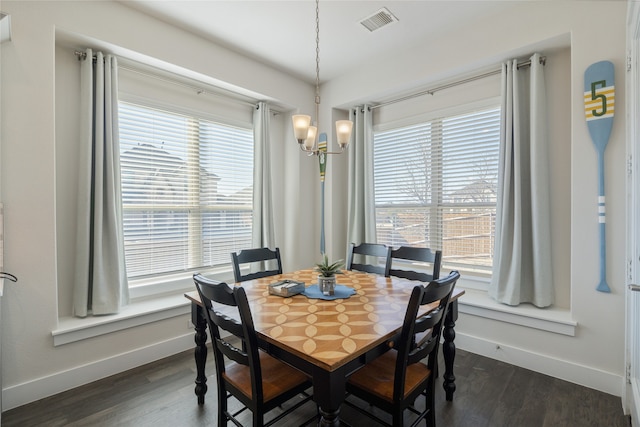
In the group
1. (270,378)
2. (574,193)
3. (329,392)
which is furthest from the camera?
(574,193)

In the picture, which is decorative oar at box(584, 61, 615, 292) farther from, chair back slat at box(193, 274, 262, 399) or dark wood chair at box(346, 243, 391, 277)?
chair back slat at box(193, 274, 262, 399)

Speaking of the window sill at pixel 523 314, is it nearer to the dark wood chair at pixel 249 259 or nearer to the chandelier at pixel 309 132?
the dark wood chair at pixel 249 259

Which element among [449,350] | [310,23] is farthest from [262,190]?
[449,350]

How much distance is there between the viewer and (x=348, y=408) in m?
1.98

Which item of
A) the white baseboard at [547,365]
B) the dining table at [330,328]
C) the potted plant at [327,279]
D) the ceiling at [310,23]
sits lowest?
the white baseboard at [547,365]

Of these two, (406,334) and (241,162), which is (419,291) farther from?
(241,162)

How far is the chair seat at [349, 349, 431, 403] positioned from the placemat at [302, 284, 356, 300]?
1.41 ft

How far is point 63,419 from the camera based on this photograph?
1893 millimetres

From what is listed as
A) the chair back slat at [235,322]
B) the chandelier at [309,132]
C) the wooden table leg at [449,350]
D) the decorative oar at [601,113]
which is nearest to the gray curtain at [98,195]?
the chair back slat at [235,322]

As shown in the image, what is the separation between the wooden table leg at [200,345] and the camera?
6.46 feet

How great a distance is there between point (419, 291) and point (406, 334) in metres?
0.22

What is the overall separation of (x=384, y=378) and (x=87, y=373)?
2.26 metres

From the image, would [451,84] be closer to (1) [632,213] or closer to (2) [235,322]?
(1) [632,213]

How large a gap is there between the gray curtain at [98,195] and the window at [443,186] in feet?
9.20
